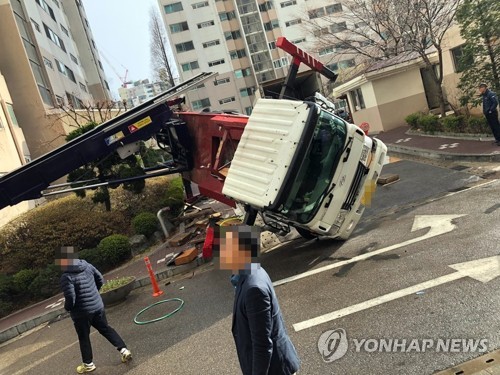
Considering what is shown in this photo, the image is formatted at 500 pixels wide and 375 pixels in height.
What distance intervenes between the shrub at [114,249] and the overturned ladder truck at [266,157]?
2313 mm

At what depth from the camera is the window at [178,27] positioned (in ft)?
187

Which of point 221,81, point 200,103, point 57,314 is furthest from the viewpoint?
point 221,81

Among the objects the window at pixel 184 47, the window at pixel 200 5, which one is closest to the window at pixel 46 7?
the window at pixel 184 47

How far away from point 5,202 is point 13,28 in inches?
1006

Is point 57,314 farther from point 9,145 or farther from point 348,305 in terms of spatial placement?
point 9,145

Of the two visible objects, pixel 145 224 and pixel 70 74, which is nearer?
pixel 145 224

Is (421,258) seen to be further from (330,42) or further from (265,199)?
(330,42)

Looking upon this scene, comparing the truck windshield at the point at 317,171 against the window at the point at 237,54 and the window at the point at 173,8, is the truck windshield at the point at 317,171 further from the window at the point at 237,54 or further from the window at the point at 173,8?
the window at the point at 173,8

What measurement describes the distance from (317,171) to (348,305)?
220 cm

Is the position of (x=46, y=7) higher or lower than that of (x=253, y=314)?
higher

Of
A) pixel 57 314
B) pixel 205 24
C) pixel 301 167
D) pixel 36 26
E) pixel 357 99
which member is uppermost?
pixel 205 24

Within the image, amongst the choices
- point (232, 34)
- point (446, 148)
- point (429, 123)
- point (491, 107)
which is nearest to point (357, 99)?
point (429, 123)

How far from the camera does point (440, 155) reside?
1331 cm

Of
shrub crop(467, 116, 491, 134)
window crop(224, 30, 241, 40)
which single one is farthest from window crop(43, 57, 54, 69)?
window crop(224, 30, 241, 40)
